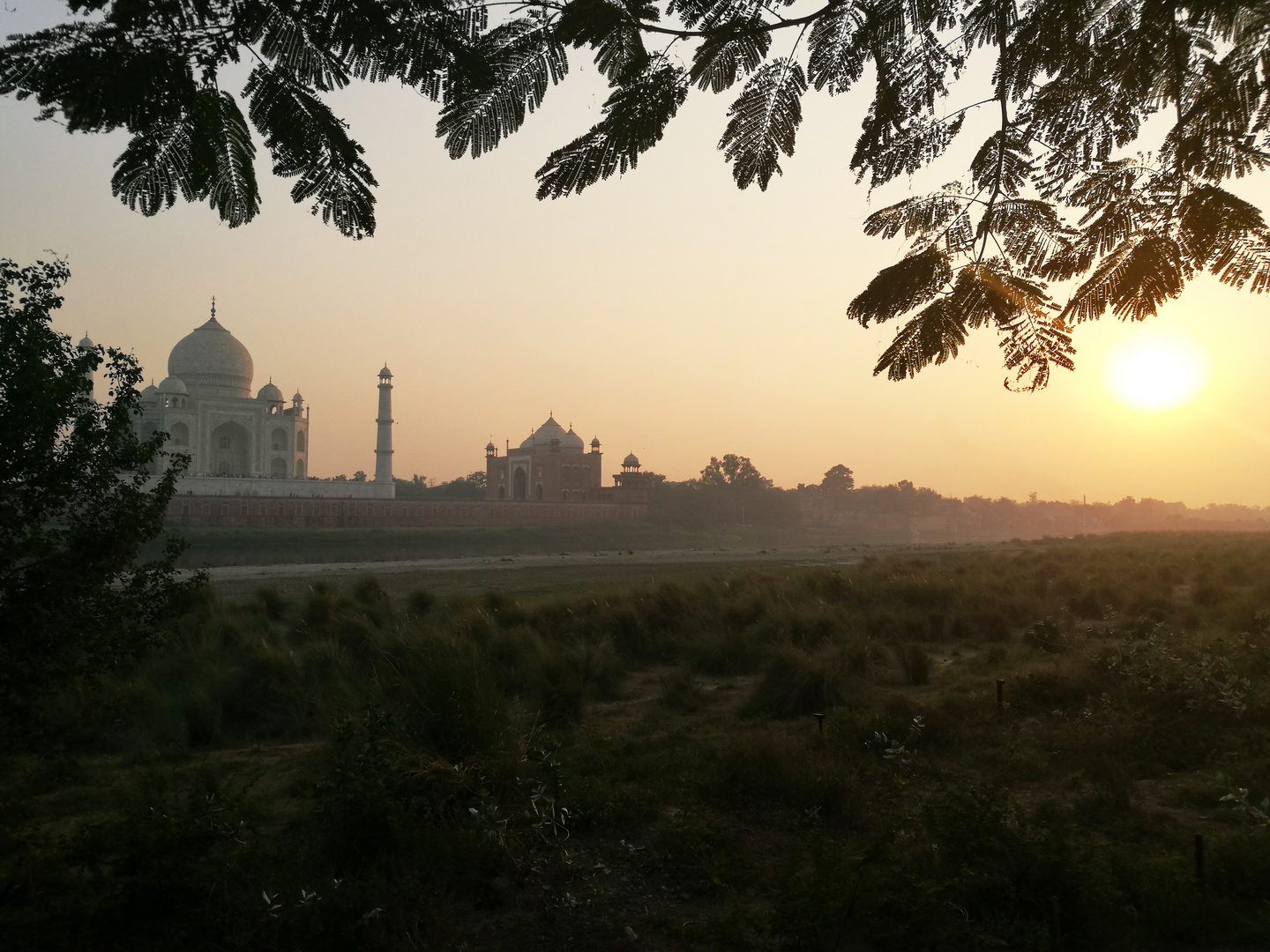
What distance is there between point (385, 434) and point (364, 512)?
8940mm

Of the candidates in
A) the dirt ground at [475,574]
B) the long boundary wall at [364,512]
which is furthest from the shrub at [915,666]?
the long boundary wall at [364,512]

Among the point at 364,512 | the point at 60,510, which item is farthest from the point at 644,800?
the point at 364,512

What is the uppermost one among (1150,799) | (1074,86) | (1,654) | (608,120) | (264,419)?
(264,419)

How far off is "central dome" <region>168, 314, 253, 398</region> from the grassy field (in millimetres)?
50154

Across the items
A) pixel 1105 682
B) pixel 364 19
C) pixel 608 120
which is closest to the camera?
pixel 364 19

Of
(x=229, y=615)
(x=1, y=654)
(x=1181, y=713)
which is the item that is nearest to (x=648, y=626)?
(x=229, y=615)

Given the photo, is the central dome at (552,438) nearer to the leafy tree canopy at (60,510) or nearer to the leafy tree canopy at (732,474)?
the leafy tree canopy at (732,474)

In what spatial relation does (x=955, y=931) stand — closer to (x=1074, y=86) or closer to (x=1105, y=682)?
(x=1074, y=86)

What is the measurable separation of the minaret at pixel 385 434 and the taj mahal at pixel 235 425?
0.19 feet

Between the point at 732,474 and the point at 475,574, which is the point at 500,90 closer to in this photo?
the point at 475,574

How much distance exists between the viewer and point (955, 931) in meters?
3.26

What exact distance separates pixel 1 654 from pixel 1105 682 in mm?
7728

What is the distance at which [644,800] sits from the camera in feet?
16.5

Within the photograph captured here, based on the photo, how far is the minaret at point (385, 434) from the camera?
57.2 metres
